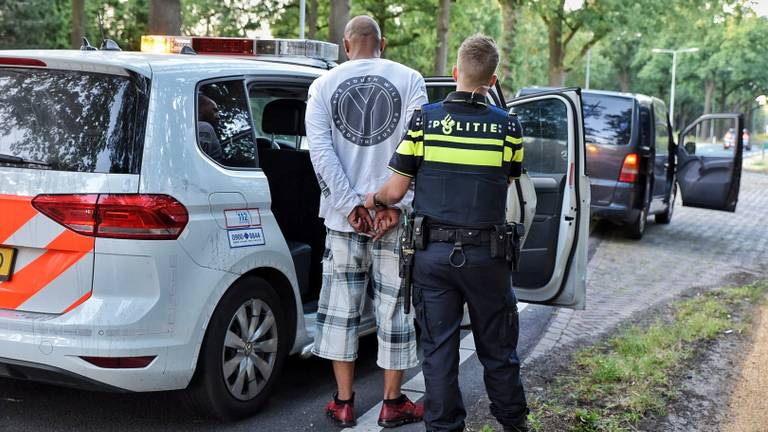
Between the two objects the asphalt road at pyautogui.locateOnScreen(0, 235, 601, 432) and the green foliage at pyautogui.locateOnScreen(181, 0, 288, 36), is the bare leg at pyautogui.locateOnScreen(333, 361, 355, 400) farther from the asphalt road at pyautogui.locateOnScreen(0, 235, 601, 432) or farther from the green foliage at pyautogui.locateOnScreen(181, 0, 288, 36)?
the green foliage at pyautogui.locateOnScreen(181, 0, 288, 36)

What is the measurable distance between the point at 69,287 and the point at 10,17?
1100 inches

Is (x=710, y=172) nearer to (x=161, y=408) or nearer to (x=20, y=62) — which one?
(x=161, y=408)

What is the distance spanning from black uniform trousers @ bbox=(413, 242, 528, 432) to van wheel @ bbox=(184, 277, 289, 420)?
0.90 metres

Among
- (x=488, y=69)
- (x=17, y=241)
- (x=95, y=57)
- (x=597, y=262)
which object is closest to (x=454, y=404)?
(x=488, y=69)

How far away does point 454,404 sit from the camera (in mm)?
3857

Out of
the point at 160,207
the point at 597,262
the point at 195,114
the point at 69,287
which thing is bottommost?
the point at 597,262

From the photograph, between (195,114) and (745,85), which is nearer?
(195,114)

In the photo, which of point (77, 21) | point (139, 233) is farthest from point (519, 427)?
point (77, 21)

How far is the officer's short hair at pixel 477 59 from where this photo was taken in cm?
380

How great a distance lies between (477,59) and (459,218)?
0.68 metres

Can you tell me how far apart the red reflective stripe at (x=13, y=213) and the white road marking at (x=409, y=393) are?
70.3 inches

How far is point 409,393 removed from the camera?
5.11 metres

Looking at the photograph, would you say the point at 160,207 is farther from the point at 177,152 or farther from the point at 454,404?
the point at 454,404

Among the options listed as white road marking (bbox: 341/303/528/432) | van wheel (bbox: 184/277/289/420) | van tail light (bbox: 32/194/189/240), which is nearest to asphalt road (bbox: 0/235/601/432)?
white road marking (bbox: 341/303/528/432)
